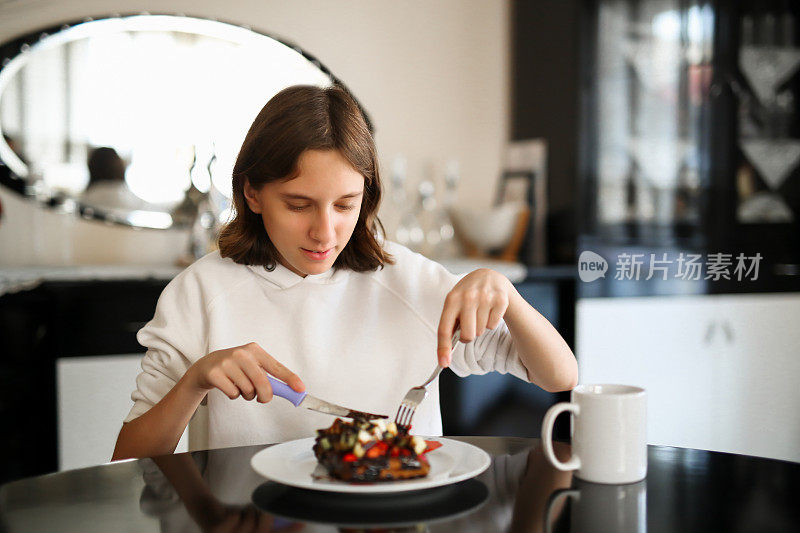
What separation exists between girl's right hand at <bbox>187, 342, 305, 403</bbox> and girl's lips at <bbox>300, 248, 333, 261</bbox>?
0.23m

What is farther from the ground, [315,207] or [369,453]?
[315,207]

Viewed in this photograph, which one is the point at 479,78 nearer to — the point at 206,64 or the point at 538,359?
the point at 206,64

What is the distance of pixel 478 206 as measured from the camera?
3.15m

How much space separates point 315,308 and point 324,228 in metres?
0.20

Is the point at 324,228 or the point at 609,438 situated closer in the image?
the point at 609,438

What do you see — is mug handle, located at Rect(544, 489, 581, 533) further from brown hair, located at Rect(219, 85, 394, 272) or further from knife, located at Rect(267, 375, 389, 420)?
brown hair, located at Rect(219, 85, 394, 272)

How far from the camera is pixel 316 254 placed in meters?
1.20

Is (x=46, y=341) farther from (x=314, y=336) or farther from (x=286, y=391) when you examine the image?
(x=286, y=391)

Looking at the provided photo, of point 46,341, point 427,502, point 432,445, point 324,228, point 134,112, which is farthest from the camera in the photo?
point 134,112

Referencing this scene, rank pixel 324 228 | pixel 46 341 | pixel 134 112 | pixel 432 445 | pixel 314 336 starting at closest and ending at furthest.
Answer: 1. pixel 432 445
2. pixel 324 228
3. pixel 314 336
4. pixel 46 341
5. pixel 134 112

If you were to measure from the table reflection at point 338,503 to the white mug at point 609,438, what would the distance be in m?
0.04

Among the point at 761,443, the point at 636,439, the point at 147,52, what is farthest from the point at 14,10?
the point at 761,443

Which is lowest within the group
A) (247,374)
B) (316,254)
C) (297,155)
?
(247,374)

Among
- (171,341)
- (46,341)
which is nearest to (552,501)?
(171,341)
